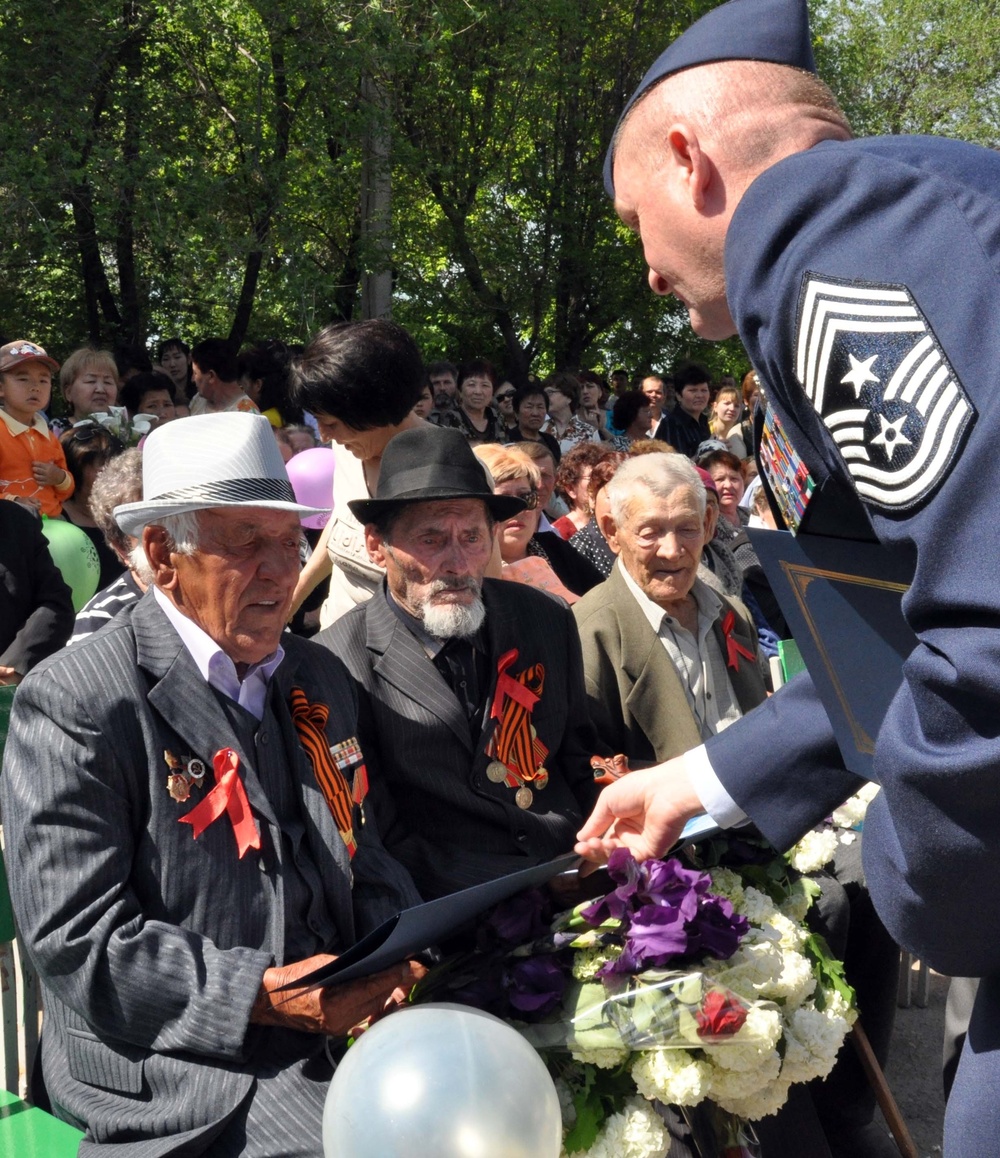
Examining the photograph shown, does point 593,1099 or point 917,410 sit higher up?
point 917,410

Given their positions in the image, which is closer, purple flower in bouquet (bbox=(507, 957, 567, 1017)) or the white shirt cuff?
the white shirt cuff

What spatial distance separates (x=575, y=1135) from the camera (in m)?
2.18

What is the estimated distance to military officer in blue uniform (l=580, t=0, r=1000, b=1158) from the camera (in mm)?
1044

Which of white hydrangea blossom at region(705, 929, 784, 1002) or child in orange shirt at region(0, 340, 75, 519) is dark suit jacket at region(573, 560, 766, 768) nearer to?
white hydrangea blossom at region(705, 929, 784, 1002)

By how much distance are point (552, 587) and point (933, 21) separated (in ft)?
80.6

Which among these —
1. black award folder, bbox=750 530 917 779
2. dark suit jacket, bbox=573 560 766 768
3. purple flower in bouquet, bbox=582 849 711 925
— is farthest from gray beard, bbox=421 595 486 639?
black award folder, bbox=750 530 917 779

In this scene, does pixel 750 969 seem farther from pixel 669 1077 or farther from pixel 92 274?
pixel 92 274

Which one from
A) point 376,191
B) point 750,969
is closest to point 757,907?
point 750,969

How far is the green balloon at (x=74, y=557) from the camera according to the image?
4.92m

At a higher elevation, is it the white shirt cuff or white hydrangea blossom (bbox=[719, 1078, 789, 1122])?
the white shirt cuff

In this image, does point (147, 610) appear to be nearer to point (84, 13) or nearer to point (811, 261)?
point (811, 261)

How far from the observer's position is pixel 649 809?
183 cm

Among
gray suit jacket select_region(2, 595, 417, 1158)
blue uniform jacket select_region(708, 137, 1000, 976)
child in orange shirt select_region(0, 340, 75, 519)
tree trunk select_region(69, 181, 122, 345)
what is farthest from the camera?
tree trunk select_region(69, 181, 122, 345)

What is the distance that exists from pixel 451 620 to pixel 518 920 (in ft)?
3.56
